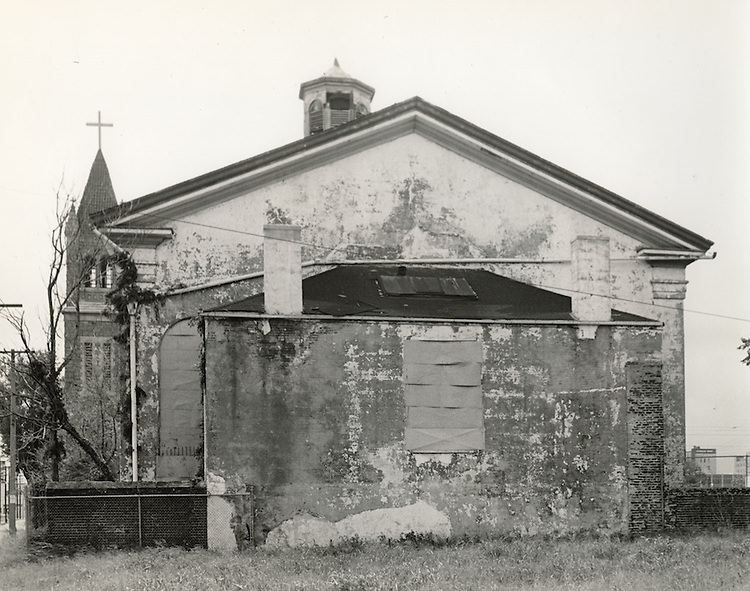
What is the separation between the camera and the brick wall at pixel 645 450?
20.4 m

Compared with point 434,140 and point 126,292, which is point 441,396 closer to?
point 434,140

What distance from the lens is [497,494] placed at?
65.4 feet

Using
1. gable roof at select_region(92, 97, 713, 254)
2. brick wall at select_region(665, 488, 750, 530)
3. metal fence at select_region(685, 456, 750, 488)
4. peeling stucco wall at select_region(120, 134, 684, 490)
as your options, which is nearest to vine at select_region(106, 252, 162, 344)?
peeling stucco wall at select_region(120, 134, 684, 490)

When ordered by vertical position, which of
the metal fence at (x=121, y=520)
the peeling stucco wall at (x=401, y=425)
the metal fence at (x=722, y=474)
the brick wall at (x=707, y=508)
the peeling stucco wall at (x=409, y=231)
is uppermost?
the peeling stucco wall at (x=409, y=231)

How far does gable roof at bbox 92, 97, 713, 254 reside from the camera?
76.5 feet

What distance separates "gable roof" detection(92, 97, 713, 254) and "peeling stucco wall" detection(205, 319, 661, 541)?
5.12 meters

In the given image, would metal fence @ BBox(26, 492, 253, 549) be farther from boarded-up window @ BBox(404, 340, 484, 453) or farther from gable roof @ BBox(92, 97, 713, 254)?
gable roof @ BBox(92, 97, 713, 254)

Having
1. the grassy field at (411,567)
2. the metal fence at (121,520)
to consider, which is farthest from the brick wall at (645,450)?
the metal fence at (121,520)

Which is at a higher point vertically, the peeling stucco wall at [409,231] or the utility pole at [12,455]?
the peeling stucco wall at [409,231]

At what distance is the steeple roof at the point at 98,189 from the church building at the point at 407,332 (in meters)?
29.1

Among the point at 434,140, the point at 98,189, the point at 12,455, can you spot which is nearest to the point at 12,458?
the point at 12,455

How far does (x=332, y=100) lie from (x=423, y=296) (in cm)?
1423

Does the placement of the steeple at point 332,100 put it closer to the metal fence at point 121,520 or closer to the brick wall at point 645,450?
the brick wall at point 645,450

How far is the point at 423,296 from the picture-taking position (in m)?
22.1
